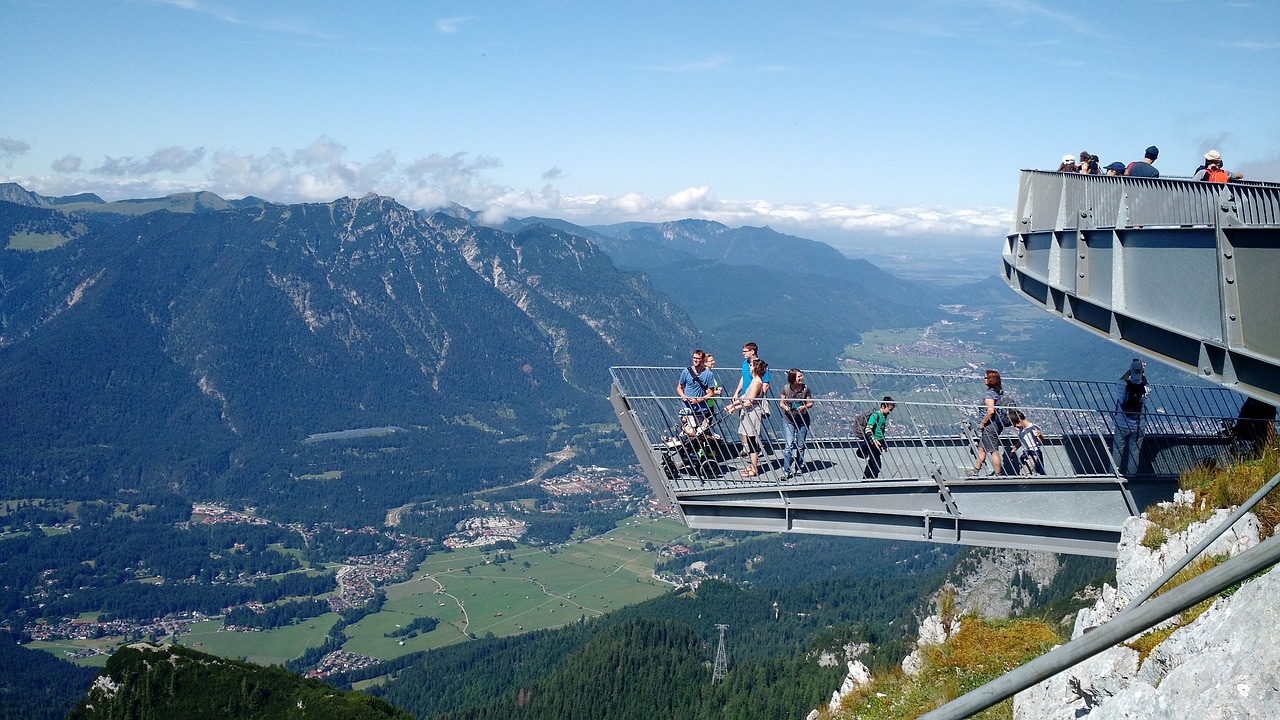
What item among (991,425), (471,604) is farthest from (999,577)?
(471,604)

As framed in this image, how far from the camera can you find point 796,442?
15727mm

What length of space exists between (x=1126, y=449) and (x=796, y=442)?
4858mm

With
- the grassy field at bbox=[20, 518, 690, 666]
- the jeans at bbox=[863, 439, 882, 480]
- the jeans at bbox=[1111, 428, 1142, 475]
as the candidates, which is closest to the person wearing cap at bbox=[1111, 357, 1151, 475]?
the jeans at bbox=[1111, 428, 1142, 475]

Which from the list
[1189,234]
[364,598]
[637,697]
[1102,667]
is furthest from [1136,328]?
[364,598]

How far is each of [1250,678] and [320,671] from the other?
142 meters

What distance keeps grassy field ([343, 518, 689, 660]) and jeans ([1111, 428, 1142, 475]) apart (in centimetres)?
13562

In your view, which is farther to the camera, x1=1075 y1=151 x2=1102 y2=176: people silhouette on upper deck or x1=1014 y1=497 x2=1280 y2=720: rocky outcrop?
x1=1075 y1=151 x2=1102 y2=176: people silhouette on upper deck

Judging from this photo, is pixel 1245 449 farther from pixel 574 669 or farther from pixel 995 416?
pixel 574 669

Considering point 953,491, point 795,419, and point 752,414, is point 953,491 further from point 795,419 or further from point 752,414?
point 752,414

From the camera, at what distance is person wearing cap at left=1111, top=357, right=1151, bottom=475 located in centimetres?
1414

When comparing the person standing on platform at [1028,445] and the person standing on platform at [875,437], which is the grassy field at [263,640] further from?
the person standing on platform at [1028,445]

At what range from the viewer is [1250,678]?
535 centimetres

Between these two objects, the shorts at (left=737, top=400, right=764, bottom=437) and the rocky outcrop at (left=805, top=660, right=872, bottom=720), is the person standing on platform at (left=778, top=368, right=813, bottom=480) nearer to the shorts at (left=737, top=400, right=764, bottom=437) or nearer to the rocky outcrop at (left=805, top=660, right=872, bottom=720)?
the shorts at (left=737, top=400, right=764, bottom=437)

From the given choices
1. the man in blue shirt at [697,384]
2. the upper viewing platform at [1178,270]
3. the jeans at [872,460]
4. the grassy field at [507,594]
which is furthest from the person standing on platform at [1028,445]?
the grassy field at [507,594]
